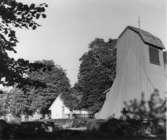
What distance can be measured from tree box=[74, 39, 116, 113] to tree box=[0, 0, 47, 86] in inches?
1594

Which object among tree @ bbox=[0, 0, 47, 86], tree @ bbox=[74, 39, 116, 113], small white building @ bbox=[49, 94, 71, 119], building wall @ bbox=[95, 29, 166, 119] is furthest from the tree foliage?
tree @ bbox=[0, 0, 47, 86]

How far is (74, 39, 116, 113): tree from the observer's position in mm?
56156

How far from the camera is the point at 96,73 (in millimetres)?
57844

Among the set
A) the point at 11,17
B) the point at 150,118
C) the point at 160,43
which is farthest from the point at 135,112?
the point at 11,17

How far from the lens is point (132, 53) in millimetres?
35969

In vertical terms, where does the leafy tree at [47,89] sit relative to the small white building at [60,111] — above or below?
above

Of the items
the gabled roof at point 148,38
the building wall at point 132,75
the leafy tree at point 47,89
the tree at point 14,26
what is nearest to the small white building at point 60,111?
the leafy tree at point 47,89

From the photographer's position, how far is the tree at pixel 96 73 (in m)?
56.2

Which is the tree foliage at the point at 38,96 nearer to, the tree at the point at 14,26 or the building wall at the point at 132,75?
the building wall at the point at 132,75

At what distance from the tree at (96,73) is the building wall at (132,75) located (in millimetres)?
18343

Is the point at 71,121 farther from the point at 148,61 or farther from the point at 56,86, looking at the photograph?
the point at 56,86

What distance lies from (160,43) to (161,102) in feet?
30.2

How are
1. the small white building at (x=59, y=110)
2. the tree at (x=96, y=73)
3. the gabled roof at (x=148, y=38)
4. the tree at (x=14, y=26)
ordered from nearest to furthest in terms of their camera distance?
the tree at (x=14, y=26) < the gabled roof at (x=148, y=38) < the tree at (x=96, y=73) < the small white building at (x=59, y=110)

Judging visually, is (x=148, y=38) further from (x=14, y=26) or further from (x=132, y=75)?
(x=14, y=26)
